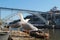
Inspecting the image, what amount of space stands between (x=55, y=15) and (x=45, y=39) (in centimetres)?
7823

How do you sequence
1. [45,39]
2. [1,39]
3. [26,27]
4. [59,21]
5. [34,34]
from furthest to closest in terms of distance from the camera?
[59,21] → [26,27] → [34,34] → [45,39] → [1,39]

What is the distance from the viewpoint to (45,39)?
1917 cm

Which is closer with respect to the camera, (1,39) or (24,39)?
(1,39)

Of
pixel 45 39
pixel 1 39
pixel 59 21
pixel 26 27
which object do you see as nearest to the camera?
pixel 1 39

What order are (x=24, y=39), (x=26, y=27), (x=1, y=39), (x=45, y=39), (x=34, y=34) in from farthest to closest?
(x=26, y=27), (x=34, y=34), (x=45, y=39), (x=24, y=39), (x=1, y=39)

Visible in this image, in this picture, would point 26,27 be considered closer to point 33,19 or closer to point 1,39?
point 1,39

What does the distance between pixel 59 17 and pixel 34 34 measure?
76.4m

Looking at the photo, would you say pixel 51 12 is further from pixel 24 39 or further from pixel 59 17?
pixel 24 39

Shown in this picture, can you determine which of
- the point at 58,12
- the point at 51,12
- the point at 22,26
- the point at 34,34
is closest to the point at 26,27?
the point at 22,26

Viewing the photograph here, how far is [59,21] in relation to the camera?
9525cm

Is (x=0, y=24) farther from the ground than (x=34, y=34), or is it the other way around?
(x=0, y=24)

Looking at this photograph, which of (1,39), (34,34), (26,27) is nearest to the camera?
(1,39)

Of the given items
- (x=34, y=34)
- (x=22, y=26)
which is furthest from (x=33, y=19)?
(x=34, y=34)

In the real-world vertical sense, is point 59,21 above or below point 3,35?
below
